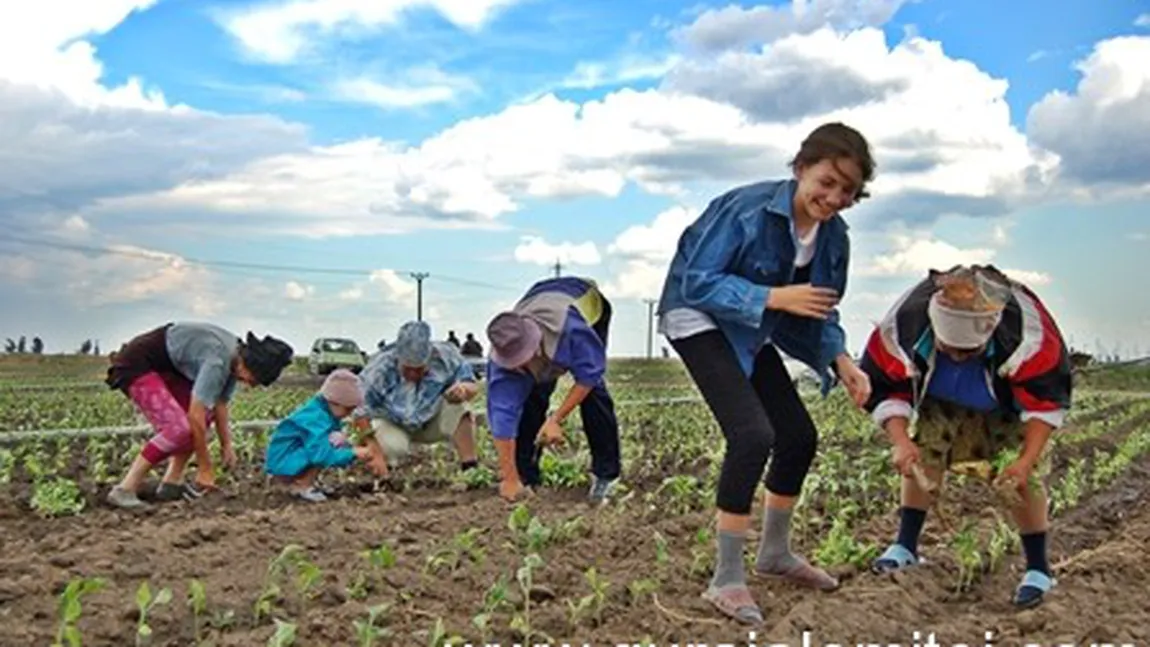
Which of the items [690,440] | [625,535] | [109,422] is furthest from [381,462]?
[109,422]

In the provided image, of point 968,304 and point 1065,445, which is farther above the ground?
point 968,304

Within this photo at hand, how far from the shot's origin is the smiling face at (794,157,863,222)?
451 centimetres

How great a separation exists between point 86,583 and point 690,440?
800 cm

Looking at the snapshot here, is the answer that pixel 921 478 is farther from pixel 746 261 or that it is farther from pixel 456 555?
pixel 456 555

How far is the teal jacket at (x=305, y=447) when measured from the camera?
797cm

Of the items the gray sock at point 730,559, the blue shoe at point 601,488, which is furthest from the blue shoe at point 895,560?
the blue shoe at point 601,488

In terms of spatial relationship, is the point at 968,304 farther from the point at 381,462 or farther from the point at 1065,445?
the point at 1065,445

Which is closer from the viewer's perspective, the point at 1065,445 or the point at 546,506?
the point at 546,506

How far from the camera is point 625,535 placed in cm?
618

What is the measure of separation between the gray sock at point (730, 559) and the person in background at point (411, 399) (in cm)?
383

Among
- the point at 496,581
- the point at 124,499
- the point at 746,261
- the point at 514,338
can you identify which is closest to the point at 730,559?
the point at 496,581

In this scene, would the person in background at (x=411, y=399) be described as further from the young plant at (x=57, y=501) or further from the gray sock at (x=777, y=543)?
the gray sock at (x=777, y=543)

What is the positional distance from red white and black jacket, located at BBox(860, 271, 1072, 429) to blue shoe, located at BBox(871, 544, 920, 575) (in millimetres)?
709

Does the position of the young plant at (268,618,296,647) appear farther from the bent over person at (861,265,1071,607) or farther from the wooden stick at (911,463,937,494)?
the wooden stick at (911,463,937,494)
